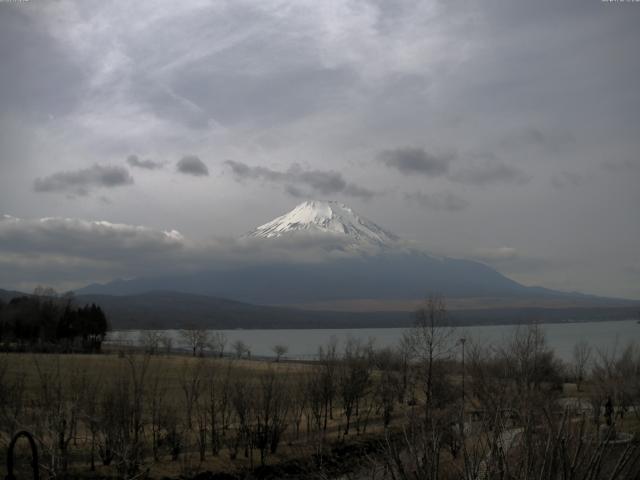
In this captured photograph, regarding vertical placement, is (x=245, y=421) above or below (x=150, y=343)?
below

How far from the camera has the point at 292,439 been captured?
34781mm

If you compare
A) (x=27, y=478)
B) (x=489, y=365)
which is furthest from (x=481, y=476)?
(x=489, y=365)

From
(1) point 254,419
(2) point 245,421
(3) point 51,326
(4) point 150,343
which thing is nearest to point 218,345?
(3) point 51,326

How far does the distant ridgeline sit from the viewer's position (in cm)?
9519

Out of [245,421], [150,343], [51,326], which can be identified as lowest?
[245,421]

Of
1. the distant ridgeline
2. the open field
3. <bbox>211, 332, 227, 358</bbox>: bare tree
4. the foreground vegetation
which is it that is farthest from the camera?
<bbox>211, 332, 227, 358</bbox>: bare tree

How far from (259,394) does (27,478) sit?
1313cm

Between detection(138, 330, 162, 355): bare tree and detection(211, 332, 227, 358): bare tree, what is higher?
detection(138, 330, 162, 355): bare tree

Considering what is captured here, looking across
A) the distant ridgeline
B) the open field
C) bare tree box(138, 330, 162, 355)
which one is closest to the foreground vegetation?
the open field

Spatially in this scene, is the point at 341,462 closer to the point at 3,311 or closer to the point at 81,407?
the point at 81,407

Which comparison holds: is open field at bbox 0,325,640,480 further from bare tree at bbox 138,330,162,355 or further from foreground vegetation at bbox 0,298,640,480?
bare tree at bbox 138,330,162,355

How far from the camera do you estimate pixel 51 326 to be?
329ft

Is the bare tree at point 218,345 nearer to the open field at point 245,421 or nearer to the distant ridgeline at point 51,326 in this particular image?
the distant ridgeline at point 51,326

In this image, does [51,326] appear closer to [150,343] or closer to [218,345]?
[218,345]
